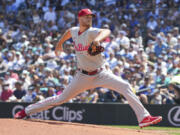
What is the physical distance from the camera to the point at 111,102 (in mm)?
12555

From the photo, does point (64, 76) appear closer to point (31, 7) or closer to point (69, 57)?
point (69, 57)

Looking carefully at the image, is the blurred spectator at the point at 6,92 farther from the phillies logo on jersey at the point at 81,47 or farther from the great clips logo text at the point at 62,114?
the phillies logo on jersey at the point at 81,47

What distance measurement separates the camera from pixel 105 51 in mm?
15156

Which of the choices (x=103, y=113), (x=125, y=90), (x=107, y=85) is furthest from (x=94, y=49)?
(x=103, y=113)

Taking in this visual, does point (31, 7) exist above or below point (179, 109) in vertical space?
above

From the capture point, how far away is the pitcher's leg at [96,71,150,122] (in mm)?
6906

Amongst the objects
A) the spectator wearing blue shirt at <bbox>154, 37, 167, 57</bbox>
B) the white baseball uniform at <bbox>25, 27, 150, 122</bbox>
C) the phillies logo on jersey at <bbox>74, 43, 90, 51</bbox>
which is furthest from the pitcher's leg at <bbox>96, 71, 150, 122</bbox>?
the spectator wearing blue shirt at <bbox>154, 37, 167, 57</bbox>

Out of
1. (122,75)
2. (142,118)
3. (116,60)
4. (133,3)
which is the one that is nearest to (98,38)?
(142,118)

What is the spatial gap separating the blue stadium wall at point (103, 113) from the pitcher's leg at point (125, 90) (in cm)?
462

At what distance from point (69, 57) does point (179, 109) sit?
5271 millimetres

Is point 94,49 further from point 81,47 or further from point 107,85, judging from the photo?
point 107,85

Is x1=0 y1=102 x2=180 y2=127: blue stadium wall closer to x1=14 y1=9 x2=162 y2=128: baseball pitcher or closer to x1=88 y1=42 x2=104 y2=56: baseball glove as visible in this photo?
x1=14 y1=9 x2=162 y2=128: baseball pitcher

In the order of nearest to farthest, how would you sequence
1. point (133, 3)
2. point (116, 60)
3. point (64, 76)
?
point (64, 76)
point (116, 60)
point (133, 3)

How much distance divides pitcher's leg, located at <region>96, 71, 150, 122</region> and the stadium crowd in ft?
15.5
